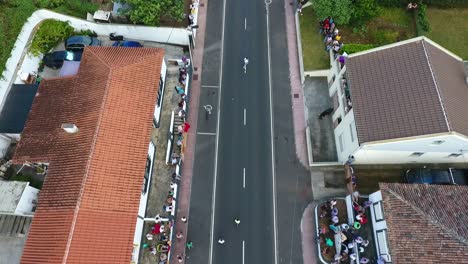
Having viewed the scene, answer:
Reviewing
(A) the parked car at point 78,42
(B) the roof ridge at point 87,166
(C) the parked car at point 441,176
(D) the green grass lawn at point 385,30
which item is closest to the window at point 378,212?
(C) the parked car at point 441,176

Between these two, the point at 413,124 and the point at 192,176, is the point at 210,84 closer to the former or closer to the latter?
the point at 192,176

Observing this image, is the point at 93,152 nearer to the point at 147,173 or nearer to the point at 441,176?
the point at 147,173

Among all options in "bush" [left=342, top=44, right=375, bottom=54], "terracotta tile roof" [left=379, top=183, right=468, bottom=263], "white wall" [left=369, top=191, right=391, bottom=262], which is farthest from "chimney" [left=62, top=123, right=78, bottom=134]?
"bush" [left=342, top=44, right=375, bottom=54]

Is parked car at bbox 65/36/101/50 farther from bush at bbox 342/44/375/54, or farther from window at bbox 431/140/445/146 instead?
window at bbox 431/140/445/146

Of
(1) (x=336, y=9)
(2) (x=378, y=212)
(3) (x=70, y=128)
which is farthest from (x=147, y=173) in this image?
(1) (x=336, y=9)

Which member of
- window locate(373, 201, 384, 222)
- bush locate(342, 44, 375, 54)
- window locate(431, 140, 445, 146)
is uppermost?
bush locate(342, 44, 375, 54)

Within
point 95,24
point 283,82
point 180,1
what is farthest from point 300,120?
point 95,24

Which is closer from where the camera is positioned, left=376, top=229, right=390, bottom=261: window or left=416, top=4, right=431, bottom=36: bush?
left=376, top=229, right=390, bottom=261: window
